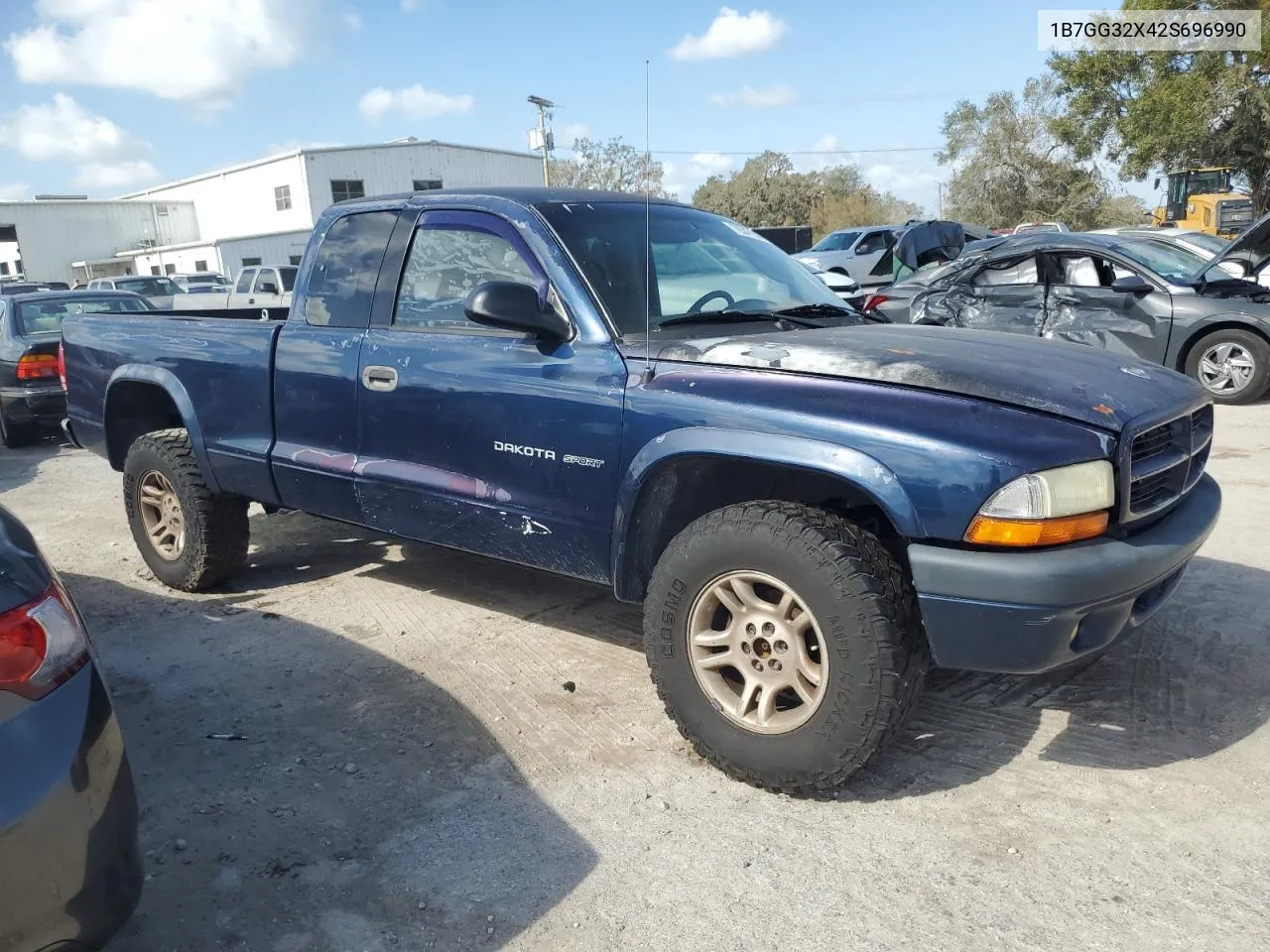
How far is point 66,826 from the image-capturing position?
1906mm

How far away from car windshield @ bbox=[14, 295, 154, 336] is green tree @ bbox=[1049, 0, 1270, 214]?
98.8ft

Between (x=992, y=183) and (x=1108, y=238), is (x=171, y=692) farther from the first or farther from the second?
(x=992, y=183)

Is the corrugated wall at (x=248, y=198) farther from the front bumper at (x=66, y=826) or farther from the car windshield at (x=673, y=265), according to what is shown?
the front bumper at (x=66, y=826)

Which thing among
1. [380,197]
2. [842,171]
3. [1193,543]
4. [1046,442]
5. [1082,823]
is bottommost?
[1082,823]

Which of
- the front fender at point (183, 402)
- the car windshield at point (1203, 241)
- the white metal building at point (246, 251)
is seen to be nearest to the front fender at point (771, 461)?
the front fender at point (183, 402)

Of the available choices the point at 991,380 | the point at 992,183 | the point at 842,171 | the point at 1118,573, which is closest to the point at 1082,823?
the point at 1118,573

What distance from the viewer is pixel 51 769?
6.26 feet

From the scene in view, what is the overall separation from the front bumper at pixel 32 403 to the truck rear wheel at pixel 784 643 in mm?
8941

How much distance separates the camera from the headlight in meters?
2.55

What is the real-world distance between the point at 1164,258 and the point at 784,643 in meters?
8.39

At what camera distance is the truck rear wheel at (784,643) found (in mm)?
2734

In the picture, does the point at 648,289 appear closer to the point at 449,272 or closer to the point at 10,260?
the point at 449,272

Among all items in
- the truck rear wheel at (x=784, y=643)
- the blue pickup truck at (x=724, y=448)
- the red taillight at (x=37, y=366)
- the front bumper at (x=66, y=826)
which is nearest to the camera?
the front bumper at (x=66, y=826)

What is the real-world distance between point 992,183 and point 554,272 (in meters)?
47.1
